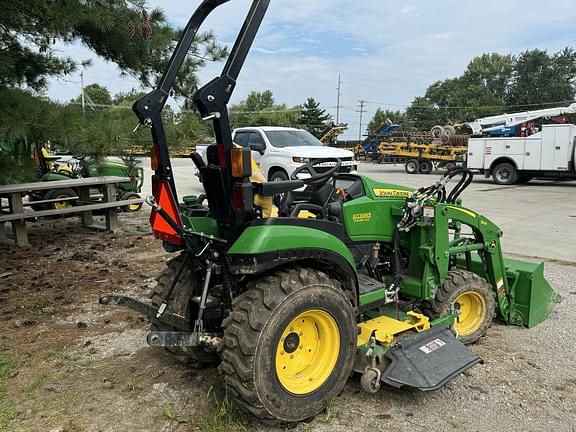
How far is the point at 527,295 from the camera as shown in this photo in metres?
4.46

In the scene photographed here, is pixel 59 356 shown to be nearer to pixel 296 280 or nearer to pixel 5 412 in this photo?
pixel 5 412

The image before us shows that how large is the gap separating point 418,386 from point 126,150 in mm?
3085

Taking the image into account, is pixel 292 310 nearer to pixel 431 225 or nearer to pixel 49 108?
pixel 431 225

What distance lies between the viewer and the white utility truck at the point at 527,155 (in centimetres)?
1700

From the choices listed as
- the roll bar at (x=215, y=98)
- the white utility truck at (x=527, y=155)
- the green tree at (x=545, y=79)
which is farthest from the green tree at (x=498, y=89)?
the roll bar at (x=215, y=98)

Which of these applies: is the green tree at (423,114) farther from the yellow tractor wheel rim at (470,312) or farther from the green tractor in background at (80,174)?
the yellow tractor wheel rim at (470,312)

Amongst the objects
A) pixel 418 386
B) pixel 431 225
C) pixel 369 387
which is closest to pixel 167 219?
pixel 369 387

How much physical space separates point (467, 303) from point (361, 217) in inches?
52.7

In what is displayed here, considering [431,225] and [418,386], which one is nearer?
[418,386]

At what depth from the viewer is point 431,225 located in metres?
3.86

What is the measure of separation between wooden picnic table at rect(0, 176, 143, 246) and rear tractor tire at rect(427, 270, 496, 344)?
4911 mm

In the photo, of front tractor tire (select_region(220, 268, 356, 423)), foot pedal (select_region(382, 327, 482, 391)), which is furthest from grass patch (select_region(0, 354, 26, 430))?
foot pedal (select_region(382, 327, 482, 391))

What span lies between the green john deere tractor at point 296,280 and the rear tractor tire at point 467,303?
0.01 metres

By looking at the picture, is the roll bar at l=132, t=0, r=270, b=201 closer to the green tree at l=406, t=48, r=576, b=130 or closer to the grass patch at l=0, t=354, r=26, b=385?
the grass patch at l=0, t=354, r=26, b=385
